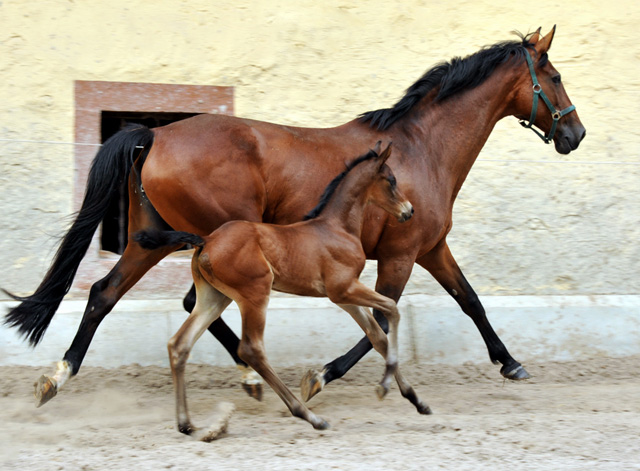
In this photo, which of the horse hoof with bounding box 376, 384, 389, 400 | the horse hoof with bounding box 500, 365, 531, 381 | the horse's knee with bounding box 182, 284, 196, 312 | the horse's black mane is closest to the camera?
the horse hoof with bounding box 376, 384, 389, 400

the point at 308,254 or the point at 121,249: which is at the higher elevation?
the point at 308,254

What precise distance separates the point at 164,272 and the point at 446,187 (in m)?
2.19

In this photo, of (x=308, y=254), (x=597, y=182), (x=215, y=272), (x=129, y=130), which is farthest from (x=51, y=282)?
(x=597, y=182)

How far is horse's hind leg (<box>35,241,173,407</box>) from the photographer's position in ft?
13.6

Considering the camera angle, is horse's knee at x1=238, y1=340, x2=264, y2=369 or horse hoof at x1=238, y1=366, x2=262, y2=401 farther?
horse hoof at x1=238, y1=366, x2=262, y2=401

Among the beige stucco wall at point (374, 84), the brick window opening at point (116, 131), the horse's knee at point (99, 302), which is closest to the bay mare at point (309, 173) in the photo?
the horse's knee at point (99, 302)

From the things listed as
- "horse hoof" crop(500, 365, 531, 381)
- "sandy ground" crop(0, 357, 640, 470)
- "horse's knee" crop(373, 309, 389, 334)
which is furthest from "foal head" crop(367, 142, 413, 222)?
"horse hoof" crop(500, 365, 531, 381)

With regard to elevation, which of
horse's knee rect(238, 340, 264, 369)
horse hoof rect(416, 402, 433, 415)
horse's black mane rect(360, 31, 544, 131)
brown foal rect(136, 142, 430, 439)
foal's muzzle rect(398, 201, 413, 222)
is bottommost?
horse hoof rect(416, 402, 433, 415)

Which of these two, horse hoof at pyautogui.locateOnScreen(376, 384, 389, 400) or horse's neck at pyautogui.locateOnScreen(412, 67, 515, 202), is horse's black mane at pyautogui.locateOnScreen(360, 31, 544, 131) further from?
horse hoof at pyautogui.locateOnScreen(376, 384, 389, 400)

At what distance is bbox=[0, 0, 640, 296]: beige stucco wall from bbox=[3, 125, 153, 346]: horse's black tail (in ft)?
3.17

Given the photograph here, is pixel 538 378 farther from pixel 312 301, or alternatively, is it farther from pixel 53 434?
pixel 53 434

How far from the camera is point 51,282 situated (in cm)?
449

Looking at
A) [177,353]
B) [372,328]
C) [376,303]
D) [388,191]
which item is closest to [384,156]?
[388,191]

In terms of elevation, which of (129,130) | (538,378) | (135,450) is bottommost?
(538,378)
